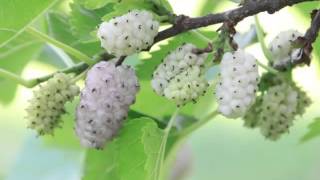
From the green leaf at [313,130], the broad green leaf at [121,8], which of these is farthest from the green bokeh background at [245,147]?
the broad green leaf at [121,8]

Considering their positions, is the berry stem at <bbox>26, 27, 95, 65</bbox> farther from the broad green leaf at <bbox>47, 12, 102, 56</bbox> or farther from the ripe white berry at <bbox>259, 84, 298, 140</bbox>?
the ripe white berry at <bbox>259, 84, 298, 140</bbox>

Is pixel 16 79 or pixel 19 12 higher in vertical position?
pixel 19 12

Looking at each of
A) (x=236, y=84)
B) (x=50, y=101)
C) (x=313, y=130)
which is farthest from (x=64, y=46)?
(x=313, y=130)

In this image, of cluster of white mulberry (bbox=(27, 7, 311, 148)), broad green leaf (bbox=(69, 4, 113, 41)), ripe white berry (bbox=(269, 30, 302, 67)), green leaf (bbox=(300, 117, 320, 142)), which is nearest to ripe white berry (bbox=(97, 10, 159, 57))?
cluster of white mulberry (bbox=(27, 7, 311, 148))

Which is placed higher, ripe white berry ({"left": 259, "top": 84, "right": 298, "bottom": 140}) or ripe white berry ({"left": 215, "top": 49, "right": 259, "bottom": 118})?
Answer: ripe white berry ({"left": 215, "top": 49, "right": 259, "bottom": 118})

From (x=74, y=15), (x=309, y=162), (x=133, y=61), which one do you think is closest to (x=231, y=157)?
(x=309, y=162)

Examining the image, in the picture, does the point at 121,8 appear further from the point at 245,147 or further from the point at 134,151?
the point at 245,147

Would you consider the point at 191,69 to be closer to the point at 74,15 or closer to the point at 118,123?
the point at 118,123
